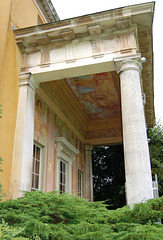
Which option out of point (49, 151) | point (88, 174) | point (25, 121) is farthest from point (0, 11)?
point (88, 174)

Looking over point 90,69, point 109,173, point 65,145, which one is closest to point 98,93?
point 65,145

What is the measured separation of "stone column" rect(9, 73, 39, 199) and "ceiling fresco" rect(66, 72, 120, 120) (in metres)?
3.26

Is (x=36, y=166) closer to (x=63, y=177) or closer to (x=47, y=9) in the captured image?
(x=63, y=177)

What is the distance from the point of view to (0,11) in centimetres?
785

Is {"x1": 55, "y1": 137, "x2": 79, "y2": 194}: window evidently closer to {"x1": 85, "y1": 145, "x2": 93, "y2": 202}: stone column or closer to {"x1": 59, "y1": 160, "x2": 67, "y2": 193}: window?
{"x1": 59, "y1": 160, "x2": 67, "y2": 193}: window

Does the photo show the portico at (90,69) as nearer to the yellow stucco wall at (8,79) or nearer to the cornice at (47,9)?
the yellow stucco wall at (8,79)

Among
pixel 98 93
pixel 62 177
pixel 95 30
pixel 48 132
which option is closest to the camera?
pixel 95 30

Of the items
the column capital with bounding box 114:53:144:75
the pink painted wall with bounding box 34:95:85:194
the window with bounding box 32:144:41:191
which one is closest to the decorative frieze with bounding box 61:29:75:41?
the column capital with bounding box 114:53:144:75

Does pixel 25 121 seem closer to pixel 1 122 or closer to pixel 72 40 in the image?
pixel 1 122

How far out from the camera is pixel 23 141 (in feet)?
23.4

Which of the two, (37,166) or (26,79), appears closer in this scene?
(26,79)

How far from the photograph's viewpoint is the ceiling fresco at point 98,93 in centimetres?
1084

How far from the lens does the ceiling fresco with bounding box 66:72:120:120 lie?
1084cm

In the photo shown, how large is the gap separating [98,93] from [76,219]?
8484 mm
